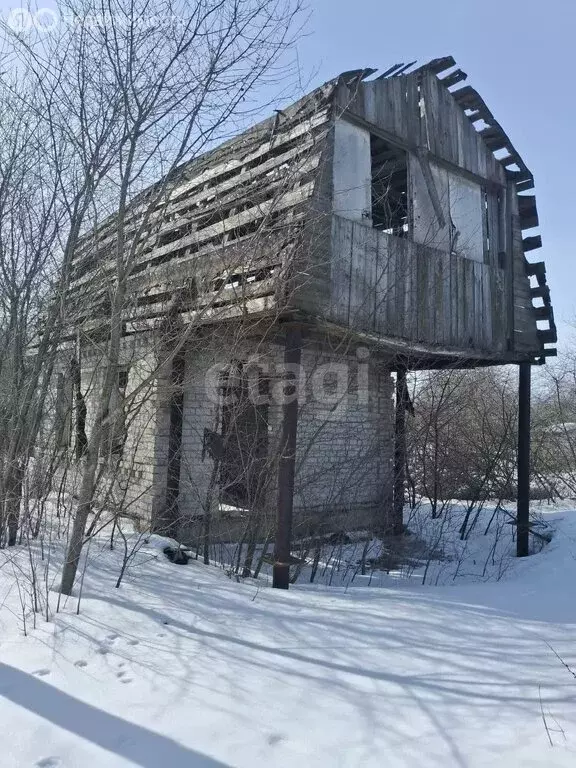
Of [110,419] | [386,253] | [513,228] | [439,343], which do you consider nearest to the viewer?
[110,419]

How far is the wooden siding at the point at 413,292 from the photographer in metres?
6.09

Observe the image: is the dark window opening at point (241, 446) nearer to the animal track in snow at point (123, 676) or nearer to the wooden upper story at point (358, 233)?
the wooden upper story at point (358, 233)

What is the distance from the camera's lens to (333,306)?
5930mm

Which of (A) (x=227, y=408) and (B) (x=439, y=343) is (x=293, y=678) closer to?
(A) (x=227, y=408)

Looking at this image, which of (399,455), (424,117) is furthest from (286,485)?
(424,117)

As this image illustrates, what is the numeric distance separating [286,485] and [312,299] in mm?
1861

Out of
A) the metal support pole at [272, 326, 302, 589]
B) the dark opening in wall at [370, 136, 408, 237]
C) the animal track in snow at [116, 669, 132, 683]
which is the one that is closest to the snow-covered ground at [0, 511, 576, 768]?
the animal track in snow at [116, 669, 132, 683]

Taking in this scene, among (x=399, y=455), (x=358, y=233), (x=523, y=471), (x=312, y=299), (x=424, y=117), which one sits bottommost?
(x=523, y=471)

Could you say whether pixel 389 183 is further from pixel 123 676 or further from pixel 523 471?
pixel 123 676

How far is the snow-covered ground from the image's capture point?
2367 millimetres

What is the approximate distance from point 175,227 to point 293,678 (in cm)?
478

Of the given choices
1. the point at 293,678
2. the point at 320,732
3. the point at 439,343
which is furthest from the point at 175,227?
the point at 320,732

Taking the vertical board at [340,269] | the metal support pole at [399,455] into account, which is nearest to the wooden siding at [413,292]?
the vertical board at [340,269]

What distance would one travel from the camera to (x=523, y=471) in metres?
8.39
